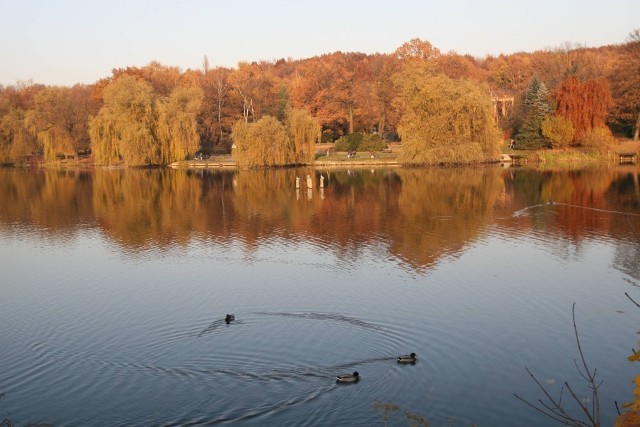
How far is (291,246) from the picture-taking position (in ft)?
81.3

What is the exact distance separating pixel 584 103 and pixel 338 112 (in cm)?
2785

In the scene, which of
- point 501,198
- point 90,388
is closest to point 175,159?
point 501,198

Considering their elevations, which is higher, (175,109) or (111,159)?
(175,109)

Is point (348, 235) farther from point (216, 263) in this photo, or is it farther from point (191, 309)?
point (191, 309)

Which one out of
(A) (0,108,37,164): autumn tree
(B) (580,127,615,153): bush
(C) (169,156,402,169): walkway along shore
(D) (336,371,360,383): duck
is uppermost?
(A) (0,108,37,164): autumn tree

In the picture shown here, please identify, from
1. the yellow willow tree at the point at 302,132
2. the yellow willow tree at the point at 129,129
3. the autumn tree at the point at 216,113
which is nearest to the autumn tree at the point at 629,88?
the yellow willow tree at the point at 302,132

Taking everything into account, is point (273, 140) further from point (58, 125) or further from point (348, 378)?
point (348, 378)

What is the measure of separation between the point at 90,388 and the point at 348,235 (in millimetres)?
15800

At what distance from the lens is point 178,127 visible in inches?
2537

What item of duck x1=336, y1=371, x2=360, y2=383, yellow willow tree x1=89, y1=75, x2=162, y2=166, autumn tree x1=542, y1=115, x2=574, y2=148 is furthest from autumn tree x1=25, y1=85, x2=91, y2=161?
duck x1=336, y1=371, x2=360, y2=383

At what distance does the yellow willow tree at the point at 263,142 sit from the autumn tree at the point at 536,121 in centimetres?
2341

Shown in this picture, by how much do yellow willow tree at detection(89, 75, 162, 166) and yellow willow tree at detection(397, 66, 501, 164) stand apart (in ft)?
84.4

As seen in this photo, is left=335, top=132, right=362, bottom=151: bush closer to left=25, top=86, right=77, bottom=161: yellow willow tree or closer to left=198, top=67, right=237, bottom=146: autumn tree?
left=198, top=67, right=237, bottom=146: autumn tree

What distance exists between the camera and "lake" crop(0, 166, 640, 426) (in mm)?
11406
